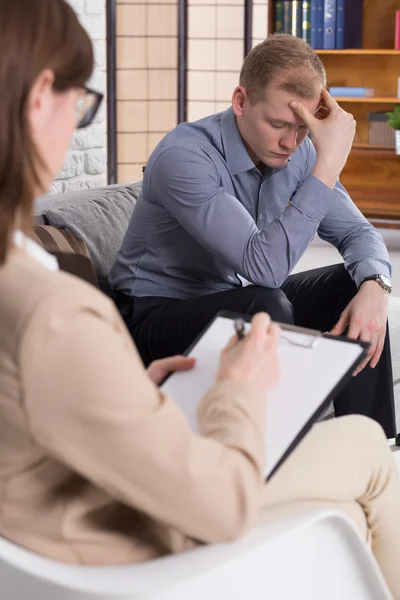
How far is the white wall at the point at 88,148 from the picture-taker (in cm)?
309

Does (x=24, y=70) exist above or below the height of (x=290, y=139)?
above

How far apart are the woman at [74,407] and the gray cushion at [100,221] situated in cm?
126

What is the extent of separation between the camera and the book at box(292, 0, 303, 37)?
537 centimetres

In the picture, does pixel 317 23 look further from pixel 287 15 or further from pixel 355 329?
pixel 355 329

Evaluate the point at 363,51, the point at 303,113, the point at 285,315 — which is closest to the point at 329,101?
the point at 303,113

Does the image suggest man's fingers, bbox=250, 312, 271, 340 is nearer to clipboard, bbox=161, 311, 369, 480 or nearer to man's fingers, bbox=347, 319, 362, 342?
clipboard, bbox=161, 311, 369, 480

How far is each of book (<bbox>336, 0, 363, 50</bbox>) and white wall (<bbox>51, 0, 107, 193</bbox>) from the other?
2473 millimetres

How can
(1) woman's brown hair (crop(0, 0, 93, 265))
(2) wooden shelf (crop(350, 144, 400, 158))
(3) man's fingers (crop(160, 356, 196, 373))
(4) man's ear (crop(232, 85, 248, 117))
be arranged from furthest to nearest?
(2) wooden shelf (crop(350, 144, 400, 158)) → (4) man's ear (crop(232, 85, 248, 117)) → (3) man's fingers (crop(160, 356, 196, 373)) → (1) woman's brown hair (crop(0, 0, 93, 265))

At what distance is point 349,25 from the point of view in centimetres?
537

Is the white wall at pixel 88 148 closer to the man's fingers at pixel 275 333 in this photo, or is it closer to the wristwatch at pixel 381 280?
the wristwatch at pixel 381 280

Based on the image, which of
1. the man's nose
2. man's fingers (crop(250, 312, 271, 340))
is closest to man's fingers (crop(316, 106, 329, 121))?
the man's nose

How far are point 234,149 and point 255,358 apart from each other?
1247 mm

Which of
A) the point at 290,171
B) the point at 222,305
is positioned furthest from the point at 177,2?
the point at 222,305

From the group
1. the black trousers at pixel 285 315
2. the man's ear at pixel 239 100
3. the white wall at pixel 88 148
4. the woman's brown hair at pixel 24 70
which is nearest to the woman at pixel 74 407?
the woman's brown hair at pixel 24 70
